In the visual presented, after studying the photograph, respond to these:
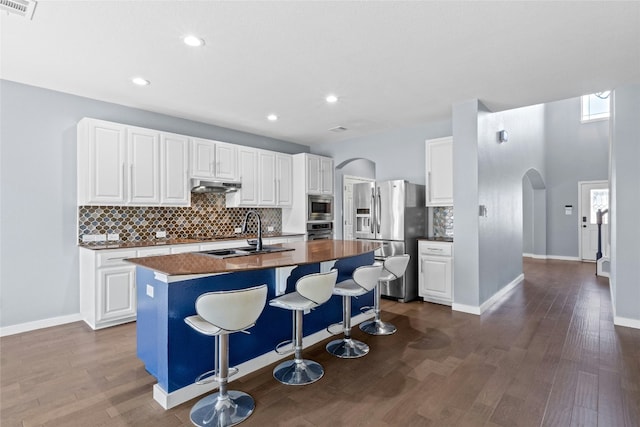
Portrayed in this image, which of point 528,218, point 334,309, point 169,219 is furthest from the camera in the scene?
point 528,218

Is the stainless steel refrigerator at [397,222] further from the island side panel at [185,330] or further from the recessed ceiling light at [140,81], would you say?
the recessed ceiling light at [140,81]

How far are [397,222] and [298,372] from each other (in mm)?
2870

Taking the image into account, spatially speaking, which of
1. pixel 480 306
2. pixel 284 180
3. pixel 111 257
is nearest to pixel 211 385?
pixel 111 257

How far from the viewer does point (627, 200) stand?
368cm

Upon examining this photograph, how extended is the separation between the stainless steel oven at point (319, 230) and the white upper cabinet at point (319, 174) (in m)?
0.61

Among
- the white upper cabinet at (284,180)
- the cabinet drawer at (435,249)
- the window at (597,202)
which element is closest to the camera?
the cabinet drawer at (435,249)

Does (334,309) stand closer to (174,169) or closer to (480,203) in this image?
(480,203)

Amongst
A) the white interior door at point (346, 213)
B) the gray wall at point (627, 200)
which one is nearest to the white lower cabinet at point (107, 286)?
the white interior door at point (346, 213)

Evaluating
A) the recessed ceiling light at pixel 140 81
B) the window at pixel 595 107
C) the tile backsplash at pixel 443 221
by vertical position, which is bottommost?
the tile backsplash at pixel 443 221

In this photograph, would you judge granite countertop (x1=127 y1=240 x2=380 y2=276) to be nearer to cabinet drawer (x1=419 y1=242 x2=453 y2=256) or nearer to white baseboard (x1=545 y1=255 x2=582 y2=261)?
cabinet drawer (x1=419 y1=242 x2=453 y2=256)

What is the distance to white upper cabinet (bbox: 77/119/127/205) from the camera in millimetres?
3809

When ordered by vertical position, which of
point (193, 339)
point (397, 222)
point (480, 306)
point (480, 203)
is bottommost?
point (480, 306)

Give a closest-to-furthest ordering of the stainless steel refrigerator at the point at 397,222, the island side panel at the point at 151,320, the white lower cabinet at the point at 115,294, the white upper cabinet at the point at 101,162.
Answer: the island side panel at the point at 151,320 < the white lower cabinet at the point at 115,294 < the white upper cabinet at the point at 101,162 < the stainless steel refrigerator at the point at 397,222

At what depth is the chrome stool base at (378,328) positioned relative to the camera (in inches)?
140
